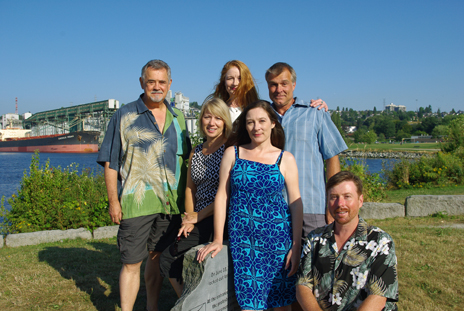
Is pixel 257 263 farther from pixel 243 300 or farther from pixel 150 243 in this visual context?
pixel 150 243

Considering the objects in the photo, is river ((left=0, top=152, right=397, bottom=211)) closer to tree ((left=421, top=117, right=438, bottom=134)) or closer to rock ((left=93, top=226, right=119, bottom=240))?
rock ((left=93, top=226, right=119, bottom=240))

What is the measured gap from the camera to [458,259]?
5074 millimetres

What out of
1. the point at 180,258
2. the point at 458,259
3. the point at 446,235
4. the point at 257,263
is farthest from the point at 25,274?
the point at 446,235

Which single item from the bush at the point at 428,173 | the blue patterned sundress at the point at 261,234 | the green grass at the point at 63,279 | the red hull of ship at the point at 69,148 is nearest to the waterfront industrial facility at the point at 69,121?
the red hull of ship at the point at 69,148

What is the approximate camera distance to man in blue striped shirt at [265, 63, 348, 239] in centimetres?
306

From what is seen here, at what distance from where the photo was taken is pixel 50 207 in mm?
7078

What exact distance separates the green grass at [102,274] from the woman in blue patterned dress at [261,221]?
1.79 m

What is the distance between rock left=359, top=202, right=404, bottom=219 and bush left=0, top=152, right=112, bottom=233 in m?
5.86

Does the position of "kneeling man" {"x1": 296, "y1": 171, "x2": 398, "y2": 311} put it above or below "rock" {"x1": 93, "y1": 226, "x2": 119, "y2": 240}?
above

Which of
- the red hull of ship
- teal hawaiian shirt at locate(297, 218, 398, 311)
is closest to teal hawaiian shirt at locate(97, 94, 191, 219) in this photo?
teal hawaiian shirt at locate(297, 218, 398, 311)

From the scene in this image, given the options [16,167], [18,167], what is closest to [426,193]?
[18,167]

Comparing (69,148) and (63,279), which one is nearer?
(63,279)

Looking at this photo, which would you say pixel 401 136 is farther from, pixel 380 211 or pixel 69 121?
pixel 380 211

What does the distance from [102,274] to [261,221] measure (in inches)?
136
